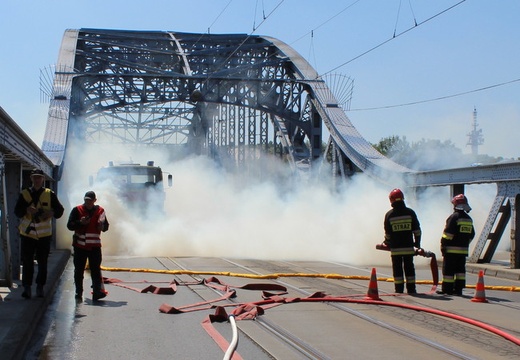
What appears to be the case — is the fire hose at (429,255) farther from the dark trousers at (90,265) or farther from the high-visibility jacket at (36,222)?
the high-visibility jacket at (36,222)

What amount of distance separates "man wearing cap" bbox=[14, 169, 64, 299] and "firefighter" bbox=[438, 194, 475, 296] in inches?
245

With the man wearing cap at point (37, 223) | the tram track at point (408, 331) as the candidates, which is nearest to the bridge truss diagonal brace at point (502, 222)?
the tram track at point (408, 331)

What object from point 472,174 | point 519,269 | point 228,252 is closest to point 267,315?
point 519,269

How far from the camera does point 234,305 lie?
431 inches

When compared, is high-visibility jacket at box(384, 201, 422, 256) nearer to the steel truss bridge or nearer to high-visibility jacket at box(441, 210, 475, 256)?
high-visibility jacket at box(441, 210, 475, 256)

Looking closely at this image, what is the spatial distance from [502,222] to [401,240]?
7620mm

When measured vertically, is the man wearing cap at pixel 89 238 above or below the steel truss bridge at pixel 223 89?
below

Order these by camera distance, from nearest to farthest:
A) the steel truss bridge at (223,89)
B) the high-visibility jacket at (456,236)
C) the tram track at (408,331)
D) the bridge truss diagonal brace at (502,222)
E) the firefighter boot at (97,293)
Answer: the tram track at (408,331) < the firefighter boot at (97,293) < the high-visibility jacket at (456,236) < the bridge truss diagonal brace at (502,222) < the steel truss bridge at (223,89)

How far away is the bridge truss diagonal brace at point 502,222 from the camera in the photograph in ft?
61.4

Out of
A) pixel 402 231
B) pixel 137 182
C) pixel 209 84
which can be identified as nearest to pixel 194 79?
pixel 209 84

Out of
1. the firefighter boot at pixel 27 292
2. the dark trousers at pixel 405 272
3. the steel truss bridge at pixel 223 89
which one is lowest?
the firefighter boot at pixel 27 292

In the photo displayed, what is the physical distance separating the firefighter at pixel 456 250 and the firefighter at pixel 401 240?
18.8 inches

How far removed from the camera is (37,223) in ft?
36.6

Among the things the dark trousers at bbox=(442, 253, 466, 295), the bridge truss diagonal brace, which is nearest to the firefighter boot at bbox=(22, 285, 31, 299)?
the dark trousers at bbox=(442, 253, 466, 295)
